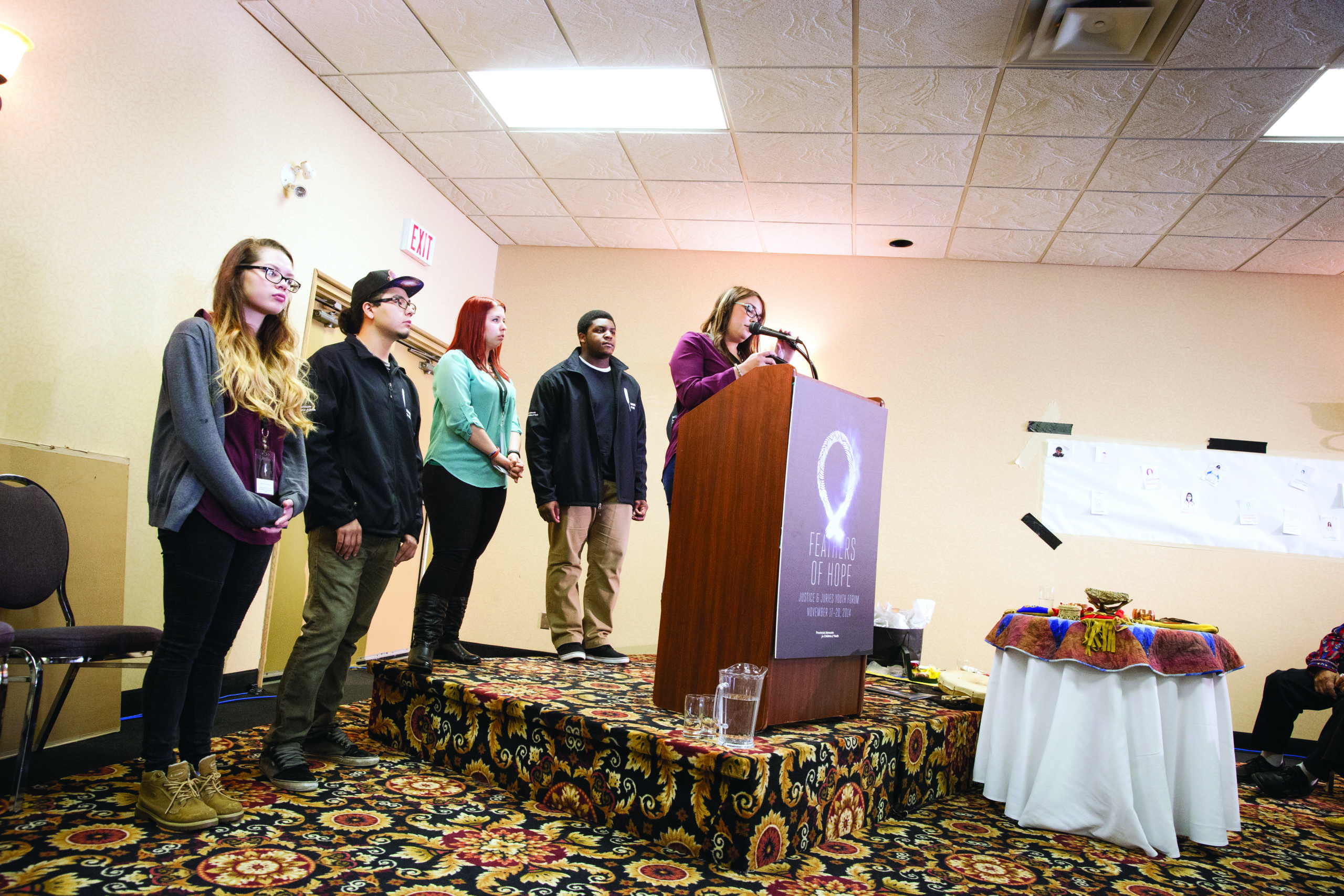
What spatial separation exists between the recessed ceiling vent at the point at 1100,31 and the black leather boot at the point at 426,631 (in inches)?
118

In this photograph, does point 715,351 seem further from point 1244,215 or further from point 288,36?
point 1244,215

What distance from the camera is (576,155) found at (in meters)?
4.56

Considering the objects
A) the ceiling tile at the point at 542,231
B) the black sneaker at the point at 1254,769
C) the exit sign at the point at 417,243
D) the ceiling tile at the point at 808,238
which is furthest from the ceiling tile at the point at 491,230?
the black sneaker at the point at 1254,769

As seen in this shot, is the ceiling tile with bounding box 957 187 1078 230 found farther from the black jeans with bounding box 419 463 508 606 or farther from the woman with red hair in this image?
the black jeans with bounding box 419 463 508 606

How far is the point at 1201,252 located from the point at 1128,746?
12.4 ft

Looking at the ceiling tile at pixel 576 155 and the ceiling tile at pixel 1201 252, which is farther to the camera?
the ceiling tile at pixel 1201 252

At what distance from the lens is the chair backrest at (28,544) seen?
240cm

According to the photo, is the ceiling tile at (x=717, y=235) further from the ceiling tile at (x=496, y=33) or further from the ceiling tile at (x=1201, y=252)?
the ceiling tile at (x=1201, y=252)

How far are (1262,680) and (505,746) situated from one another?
4690 mm

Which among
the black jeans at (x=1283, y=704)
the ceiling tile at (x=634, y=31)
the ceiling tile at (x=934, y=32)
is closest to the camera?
the ceiling tile at (x=934, y=32)

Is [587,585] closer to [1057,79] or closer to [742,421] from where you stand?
[742,421]

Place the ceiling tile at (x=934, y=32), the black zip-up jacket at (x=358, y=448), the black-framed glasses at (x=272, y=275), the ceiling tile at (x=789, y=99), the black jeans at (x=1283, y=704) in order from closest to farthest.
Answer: the black-framed glasses at (x=272, y=275), the black zip-up jacket at (x=358, y=448), the ceiling tile at (x=934, y=32), the ceiling tile at (x=789, y=99), the black jeans at (x=1283, y=704)

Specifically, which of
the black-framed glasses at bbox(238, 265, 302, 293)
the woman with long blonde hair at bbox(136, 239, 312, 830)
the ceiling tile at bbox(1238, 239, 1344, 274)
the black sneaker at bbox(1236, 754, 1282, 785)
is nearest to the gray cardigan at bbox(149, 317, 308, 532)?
the woman with long blonde hair at bbox(136, 239, 312, 830)

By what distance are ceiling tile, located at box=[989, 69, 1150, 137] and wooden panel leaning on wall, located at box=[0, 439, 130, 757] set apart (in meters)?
3.85
